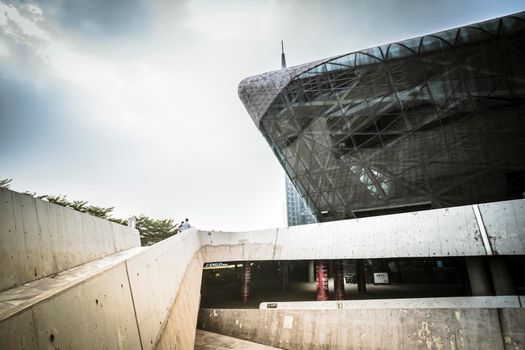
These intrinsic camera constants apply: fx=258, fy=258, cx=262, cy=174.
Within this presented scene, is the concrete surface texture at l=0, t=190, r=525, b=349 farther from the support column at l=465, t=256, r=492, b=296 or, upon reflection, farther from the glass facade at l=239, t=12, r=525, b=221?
the glass facade at l=239, t=12, r=525, b=221

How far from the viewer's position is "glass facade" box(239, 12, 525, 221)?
55.2ft

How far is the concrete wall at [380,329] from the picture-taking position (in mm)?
9430

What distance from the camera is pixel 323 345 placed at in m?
10.9

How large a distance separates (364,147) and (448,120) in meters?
6.00

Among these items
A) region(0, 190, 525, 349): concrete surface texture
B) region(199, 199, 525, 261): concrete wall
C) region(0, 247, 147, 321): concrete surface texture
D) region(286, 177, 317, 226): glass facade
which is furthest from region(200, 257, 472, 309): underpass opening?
region(286, 177, 317, 226): glass facade

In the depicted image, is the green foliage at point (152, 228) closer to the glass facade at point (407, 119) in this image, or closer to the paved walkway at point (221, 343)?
the glass facade at point (407, 119)

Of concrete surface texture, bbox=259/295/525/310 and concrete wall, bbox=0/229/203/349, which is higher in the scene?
concrete wall, bbox=0/229/203/349

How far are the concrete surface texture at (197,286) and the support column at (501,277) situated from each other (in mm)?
1148

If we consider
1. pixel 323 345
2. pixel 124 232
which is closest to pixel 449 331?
pixel 323 345

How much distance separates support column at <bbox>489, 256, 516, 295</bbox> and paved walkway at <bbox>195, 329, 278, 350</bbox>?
10.4 metres

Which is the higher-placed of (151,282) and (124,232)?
(124,232)

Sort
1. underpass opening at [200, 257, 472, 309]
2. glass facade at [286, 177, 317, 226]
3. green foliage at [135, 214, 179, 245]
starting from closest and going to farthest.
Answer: underpass opening at [200, 257, 472, 309]
green foliage at [135, 214, 179, 245]
glass facade at [286, 177, 317, 226]

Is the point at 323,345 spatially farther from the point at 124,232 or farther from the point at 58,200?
the point at 58,200

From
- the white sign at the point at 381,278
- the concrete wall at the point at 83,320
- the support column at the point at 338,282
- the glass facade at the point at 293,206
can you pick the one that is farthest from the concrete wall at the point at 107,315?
the glass facade at the point at 293,206
